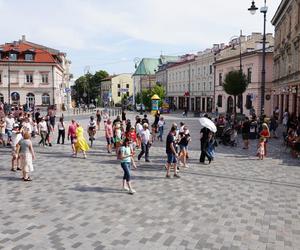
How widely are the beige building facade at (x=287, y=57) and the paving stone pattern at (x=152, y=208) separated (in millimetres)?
18278

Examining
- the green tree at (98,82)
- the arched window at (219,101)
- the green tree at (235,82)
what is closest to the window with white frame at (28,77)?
the arched window at (219,101)

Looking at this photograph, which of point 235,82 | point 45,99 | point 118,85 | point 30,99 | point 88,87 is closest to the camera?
point 235,82

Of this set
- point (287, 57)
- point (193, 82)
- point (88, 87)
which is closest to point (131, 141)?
point (287, 57)

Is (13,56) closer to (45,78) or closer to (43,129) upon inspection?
(45,78)

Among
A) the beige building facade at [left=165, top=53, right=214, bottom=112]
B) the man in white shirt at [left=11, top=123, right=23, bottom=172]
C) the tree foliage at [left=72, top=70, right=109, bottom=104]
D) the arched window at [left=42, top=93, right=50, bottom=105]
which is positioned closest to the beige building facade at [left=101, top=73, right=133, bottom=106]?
the tree foliage at [left=72, top=70, right=109, bottom=104]

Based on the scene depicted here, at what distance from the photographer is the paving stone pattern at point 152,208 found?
654cm

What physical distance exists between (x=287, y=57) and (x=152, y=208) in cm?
2952

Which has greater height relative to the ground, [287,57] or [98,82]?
[98,82]

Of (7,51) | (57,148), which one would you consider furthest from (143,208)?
(7,51)

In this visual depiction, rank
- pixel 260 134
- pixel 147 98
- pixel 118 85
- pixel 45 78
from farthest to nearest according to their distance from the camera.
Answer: pixel 118 85, pixel 147 98, pixel 45 78, pixel 260 134

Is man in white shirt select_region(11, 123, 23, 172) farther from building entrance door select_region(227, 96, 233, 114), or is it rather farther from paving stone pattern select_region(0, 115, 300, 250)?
building entrance door select_region(227, 96, 233, 114)

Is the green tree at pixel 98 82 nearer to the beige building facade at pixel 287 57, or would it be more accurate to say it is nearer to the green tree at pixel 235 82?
the green tree at pixel 235 82

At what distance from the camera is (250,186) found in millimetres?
10438

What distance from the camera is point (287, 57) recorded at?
3331cm
